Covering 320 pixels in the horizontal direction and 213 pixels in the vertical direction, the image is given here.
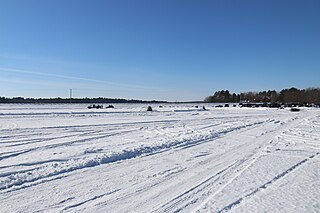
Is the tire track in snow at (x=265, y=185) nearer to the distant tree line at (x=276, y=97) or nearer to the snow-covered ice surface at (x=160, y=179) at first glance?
the snow-covered ice surface at (x=160, y=179)

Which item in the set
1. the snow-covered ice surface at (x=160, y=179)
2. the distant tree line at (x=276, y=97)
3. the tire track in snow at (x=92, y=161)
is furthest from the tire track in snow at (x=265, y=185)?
the distant tree line at (x=276, y=97)

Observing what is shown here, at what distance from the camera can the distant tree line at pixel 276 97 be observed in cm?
12101

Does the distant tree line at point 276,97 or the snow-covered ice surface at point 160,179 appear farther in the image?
the distant tree line at point 276,97

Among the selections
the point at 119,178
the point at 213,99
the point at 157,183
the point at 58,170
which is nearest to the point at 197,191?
the point at 157,183

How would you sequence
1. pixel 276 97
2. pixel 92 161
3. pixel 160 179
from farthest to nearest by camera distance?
pixel 276 97, pixel 92 161, pixel 160 179

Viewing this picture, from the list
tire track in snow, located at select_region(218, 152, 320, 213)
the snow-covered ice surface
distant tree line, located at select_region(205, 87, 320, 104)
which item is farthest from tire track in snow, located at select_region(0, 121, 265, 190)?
distant tree line, located at select_region(205, 87, 320, 104)

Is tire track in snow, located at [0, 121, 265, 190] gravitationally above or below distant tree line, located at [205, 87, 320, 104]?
below

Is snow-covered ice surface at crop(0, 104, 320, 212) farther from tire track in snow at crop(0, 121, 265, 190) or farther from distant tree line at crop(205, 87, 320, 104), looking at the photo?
distant tree line at crop(205, 87, 320, 104)

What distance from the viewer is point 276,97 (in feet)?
456

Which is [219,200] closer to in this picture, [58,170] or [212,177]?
[212,177]

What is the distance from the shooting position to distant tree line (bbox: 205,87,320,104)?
12101 cm

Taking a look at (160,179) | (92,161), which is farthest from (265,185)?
(92,161)

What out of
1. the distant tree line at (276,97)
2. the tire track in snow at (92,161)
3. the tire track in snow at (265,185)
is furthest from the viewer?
the distant tree line at (276,97)

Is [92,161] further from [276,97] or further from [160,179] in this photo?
[276,97]
